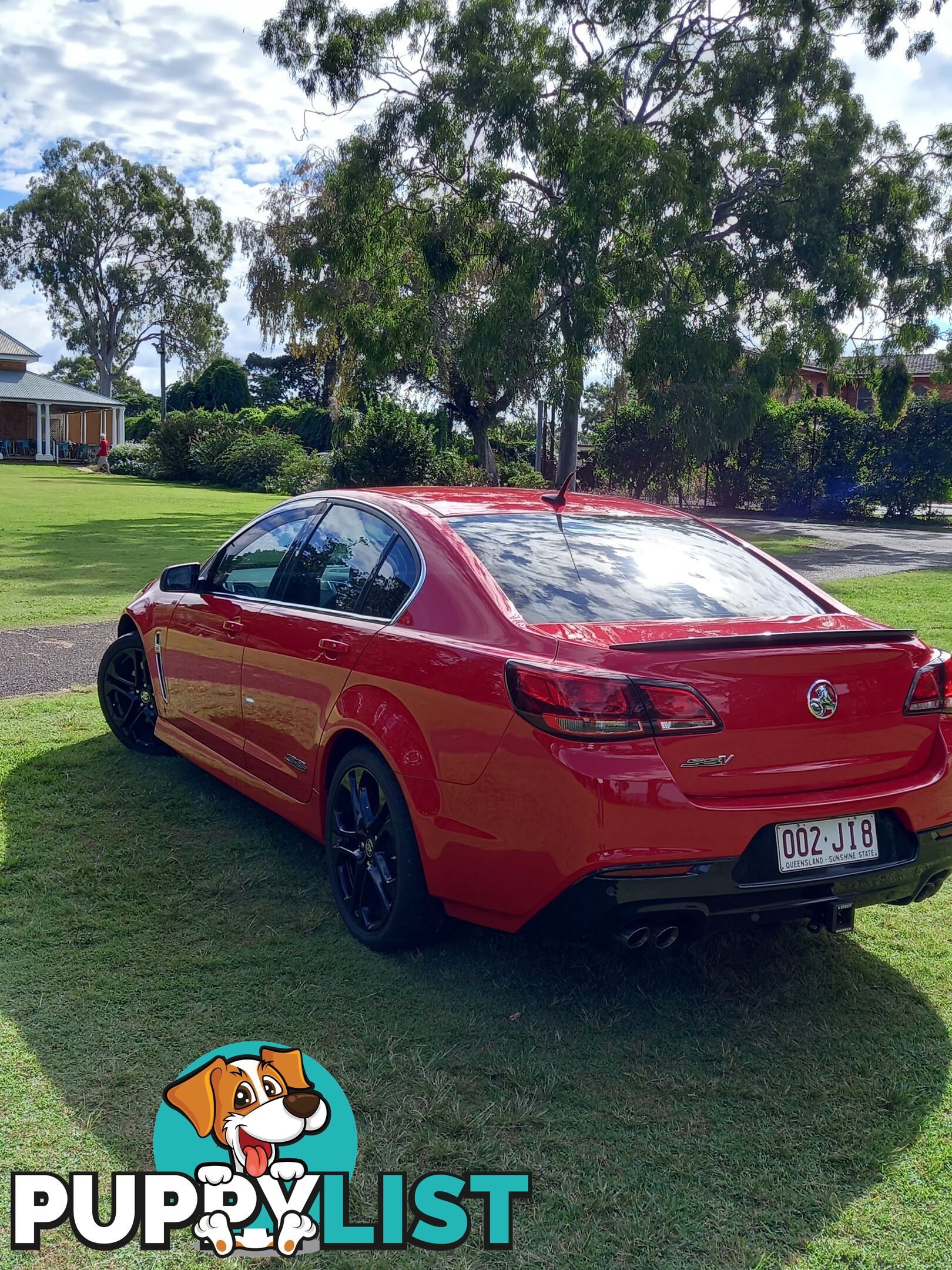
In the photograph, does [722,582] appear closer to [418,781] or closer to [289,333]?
[418,781]

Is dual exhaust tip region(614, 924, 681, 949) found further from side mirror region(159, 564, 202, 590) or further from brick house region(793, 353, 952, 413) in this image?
brick house region(793, 353, 952, 413)

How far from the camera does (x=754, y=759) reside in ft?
10.3

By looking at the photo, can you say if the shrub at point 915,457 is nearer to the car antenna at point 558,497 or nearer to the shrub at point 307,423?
the car antenna at point 558,497

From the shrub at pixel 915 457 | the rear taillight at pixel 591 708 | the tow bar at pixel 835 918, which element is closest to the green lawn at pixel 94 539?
the rear taillight at pixel 591 708

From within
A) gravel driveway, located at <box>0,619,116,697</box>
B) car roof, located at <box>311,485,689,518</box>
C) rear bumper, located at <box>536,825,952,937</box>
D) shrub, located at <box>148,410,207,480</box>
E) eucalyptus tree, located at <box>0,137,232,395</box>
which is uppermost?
eucalyptus tree, located at <box>0,137,232,395</box>

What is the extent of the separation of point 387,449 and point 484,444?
255 cm

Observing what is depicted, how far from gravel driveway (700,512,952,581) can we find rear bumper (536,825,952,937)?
12655 mm

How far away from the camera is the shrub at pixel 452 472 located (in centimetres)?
2708

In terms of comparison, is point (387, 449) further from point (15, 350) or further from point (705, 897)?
point (15, 350)

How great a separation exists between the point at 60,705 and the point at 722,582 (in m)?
4.75

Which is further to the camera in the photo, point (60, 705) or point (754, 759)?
point (60, 705)

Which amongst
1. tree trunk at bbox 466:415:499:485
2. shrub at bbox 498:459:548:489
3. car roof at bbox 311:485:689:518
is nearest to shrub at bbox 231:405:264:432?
shrub at bbox 498:459:548:489

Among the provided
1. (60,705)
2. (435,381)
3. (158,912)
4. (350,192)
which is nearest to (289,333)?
(435,381)

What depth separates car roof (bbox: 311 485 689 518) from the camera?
4.23 m
